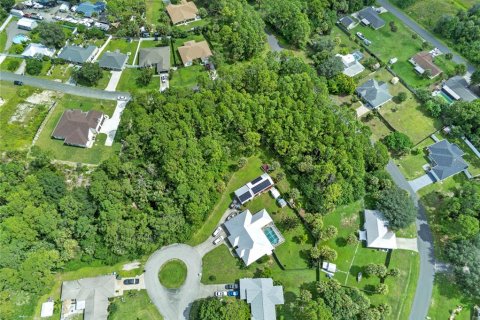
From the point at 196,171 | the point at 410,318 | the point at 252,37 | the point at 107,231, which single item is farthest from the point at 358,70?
the point at 107,231

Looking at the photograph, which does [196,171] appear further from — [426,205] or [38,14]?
[38,14]

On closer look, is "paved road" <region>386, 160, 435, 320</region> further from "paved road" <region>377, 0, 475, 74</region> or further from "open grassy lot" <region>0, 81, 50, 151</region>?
"open grassy lot" <region>0, 81, 50, 151</region>

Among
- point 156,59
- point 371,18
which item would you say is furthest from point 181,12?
point 371,18

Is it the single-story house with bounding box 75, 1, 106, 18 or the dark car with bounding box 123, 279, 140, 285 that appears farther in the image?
the single-story house with bounding box 75, 1, 106, 18

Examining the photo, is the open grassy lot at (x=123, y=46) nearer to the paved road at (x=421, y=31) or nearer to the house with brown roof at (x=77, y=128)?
the house with brown roof at (x=77, y=128)

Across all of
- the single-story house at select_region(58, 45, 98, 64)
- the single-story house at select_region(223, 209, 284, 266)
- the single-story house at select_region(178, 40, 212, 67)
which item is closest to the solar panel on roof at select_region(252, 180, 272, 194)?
the single-story house at select_region(223, 209, 284, 266)

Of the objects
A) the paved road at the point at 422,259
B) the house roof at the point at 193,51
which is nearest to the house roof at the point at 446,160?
the paved road at the point at 422,259

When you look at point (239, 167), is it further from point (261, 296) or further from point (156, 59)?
point (156, 59)
